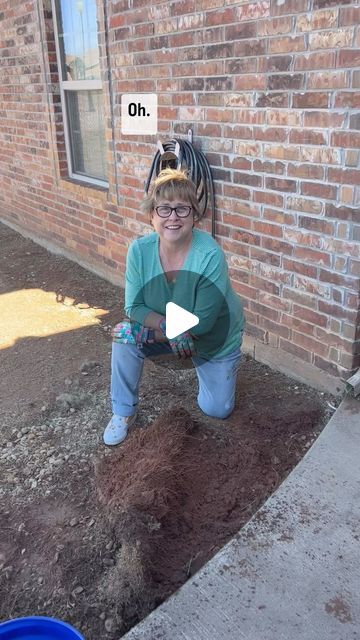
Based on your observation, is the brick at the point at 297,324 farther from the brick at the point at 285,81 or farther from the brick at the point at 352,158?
the brick at the point at 285,81

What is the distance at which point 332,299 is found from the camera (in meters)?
3.04

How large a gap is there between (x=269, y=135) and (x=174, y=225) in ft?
3.09

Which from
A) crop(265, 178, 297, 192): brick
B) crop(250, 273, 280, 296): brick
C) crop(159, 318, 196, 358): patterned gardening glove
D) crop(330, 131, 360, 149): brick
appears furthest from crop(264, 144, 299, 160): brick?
crop(159, 318, 196, 358): patterned gardening glove

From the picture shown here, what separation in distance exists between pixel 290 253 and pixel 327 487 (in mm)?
1401

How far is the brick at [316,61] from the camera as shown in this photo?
271cm

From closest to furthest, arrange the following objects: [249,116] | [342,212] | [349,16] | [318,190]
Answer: [349,16]
[342,212]
[318,190]
[249,116]

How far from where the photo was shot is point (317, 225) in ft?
9.86

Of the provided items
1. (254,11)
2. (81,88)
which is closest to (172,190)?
(254,11)

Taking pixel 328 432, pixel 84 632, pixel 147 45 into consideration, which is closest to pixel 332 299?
pixel 328 432

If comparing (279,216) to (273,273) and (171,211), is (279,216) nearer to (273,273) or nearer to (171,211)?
(273,273)

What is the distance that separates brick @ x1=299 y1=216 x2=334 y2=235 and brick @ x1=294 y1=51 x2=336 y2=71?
2.46ft

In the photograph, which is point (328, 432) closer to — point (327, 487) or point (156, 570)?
point (327, 487)

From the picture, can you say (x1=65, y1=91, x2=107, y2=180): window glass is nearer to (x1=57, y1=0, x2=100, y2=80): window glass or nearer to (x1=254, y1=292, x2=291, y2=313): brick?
(x1=57, y1=0, x2=100, y2=80): window glass

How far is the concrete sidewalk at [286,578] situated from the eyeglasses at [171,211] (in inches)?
50.8
